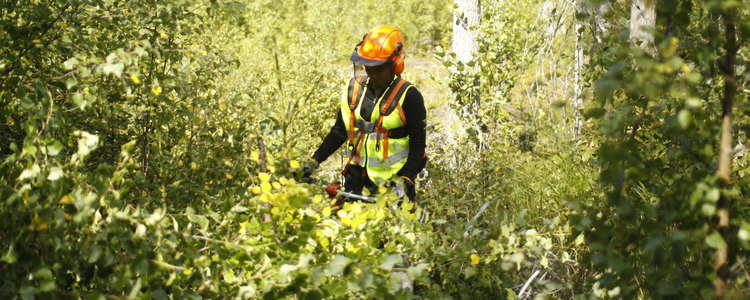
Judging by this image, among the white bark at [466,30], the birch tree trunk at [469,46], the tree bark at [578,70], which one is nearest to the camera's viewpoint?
the tree bark at [578,70]

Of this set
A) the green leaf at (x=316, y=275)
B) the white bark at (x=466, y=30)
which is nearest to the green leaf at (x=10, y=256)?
the green leaf at (x=316, y=275)

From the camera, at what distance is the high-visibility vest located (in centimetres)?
291

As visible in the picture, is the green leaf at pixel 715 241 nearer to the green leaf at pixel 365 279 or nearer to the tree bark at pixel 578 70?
the green leaf at pixel 365 279

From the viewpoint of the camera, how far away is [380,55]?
2.87 meters

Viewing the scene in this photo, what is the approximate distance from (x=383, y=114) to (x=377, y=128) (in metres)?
0.10

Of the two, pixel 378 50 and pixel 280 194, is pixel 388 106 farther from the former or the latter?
pixel 280 194

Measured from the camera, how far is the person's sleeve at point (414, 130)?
115 inches

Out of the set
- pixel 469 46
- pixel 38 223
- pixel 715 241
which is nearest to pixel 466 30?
pixel 469 46

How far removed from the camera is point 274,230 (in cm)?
157

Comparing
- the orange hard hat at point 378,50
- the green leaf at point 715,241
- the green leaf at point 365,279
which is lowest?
the green leaf at point 365,279

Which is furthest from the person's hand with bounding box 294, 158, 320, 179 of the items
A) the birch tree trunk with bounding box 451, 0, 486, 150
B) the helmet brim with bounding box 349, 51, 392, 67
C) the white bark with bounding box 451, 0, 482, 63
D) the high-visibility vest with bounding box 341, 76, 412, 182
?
the white bark with bounding box 451, 0, 482, 63

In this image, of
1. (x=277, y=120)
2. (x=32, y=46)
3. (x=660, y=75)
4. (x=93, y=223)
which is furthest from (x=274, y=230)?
(x=32, y=46)

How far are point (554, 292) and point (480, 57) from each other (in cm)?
252

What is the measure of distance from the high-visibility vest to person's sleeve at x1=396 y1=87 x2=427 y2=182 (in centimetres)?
3
